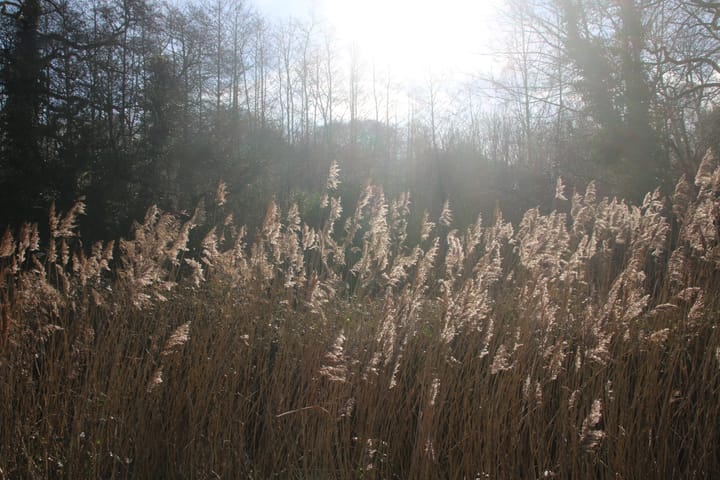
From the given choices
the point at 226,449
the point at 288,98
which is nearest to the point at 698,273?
the point at 226,449

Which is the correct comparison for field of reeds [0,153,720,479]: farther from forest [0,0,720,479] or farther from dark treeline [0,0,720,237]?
dark treeline [0,0,720,237]

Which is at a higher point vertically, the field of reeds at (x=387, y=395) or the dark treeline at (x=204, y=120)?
the dark treeline at (x=204, y=120)

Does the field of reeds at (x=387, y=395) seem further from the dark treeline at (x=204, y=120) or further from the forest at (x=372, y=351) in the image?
the dark treeline at (x=204, y=120)

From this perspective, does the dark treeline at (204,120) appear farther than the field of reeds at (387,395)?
Yes

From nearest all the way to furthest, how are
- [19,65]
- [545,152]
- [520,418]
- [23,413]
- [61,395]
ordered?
[520,418]
[23,413]
[61,395]
[19,65]
[545,152]

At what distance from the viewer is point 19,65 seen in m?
11.7

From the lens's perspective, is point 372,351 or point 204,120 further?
point 204,120

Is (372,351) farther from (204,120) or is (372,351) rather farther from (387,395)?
(204,120)

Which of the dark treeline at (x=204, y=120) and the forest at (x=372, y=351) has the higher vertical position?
the dark treeline at (x=204, y=120)

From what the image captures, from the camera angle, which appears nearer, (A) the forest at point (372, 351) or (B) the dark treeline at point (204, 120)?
(A) the forest at point (372, 351)

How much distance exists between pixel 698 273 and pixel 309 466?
2.86 meters

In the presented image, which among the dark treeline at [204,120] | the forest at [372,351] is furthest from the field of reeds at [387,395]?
the dark treeline at [204,120]

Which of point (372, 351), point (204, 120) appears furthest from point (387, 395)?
point (204, 120)

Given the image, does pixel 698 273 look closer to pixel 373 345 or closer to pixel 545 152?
pixel 373 345
